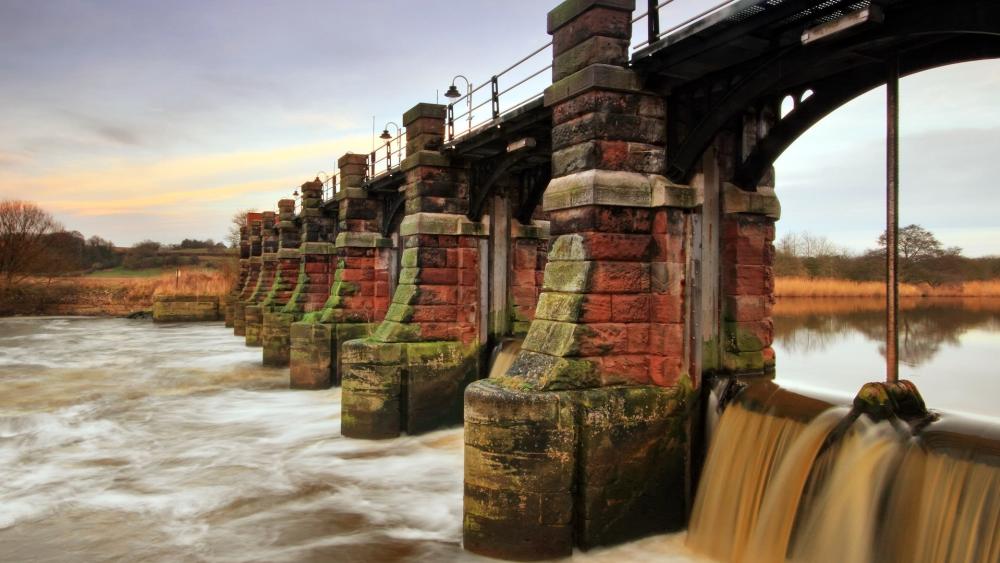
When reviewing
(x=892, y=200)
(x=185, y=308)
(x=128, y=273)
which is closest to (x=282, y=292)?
(x=185, y=308)

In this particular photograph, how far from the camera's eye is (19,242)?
5475cm

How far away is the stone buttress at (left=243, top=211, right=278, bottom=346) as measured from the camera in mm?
29328

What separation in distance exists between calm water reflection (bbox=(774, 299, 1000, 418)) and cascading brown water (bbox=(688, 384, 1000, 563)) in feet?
9.74

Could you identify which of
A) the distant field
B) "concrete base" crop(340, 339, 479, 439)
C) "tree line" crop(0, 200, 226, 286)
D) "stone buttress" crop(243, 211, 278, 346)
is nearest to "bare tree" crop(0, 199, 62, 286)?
"tree line" crop(0, 200, 226, 286)

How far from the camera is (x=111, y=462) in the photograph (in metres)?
11.5

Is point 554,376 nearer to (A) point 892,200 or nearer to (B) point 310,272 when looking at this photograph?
(A) point 892,200

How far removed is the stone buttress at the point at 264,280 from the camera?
29328mm

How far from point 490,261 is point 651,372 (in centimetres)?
641

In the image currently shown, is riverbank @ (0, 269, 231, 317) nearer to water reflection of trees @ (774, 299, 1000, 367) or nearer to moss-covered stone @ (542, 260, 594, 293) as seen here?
water reflection of trees @ (774, 299, 1000, 367)

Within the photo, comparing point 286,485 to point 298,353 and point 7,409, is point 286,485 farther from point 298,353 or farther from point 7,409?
point 7,409

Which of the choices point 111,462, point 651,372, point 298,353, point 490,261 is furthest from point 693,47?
point 298,353

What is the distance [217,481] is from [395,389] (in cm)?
344

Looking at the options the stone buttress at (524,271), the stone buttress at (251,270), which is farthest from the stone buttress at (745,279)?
the stone buttress at (251,270)

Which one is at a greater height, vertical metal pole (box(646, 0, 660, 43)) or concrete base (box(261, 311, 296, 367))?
vertical metal pole (box(646, 0, 660, 43))
